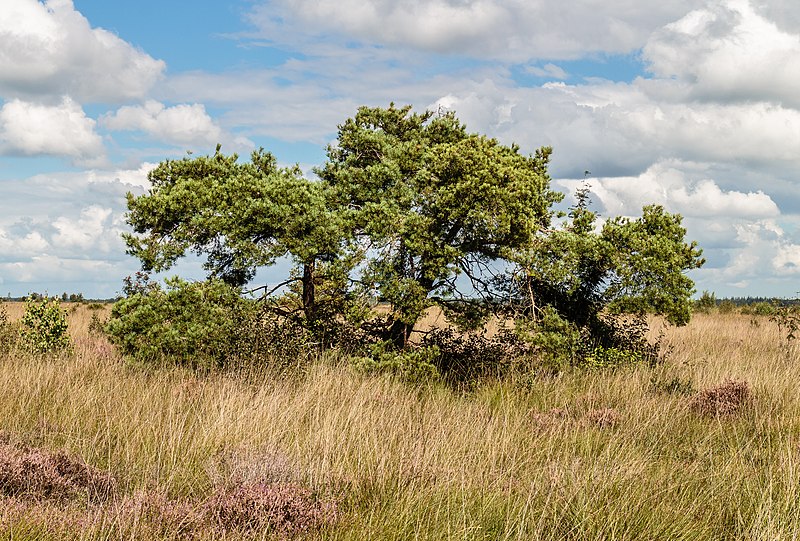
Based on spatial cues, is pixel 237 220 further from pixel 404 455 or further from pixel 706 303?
pixel 706 303

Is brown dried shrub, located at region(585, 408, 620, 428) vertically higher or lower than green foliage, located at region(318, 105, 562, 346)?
lower

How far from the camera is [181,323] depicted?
11.1 metres

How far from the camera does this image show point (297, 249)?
11.1m

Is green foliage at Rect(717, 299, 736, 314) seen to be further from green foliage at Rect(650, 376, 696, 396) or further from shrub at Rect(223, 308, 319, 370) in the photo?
shrub at Rect(223, 308, 319, 370)

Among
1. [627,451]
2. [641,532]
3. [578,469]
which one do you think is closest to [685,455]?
[627,451]

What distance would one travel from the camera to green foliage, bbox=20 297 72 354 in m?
12.9

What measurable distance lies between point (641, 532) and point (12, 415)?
6.64 meters

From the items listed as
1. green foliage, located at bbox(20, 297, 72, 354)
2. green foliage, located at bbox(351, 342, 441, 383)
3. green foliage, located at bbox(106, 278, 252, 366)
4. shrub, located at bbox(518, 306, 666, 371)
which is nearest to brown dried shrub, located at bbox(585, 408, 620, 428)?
shrub, located at bbox(518, 306, 666, 371)

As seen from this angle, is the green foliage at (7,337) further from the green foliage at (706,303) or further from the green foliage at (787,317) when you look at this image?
the green foliage at (706,303)

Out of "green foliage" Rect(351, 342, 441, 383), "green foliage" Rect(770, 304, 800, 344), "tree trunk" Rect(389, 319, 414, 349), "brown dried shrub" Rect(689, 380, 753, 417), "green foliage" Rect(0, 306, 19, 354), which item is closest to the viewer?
"brown dried shrub" Rect(689, 380, 753, 417)

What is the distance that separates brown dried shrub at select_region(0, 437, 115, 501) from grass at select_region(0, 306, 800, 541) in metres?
0.11

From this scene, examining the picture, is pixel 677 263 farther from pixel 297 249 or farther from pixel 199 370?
pixel 199 370

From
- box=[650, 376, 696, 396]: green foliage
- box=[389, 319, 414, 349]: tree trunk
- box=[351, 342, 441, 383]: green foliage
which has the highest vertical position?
box=[389, 319, 414, 349]: tree trunk

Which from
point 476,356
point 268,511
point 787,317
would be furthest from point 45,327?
point 787,317
